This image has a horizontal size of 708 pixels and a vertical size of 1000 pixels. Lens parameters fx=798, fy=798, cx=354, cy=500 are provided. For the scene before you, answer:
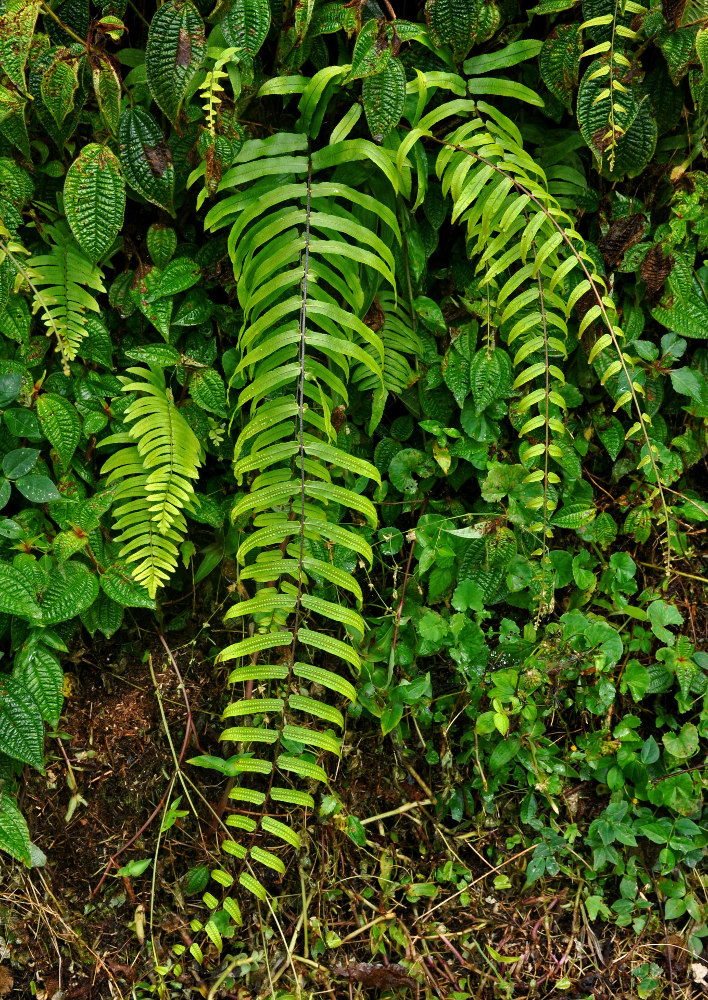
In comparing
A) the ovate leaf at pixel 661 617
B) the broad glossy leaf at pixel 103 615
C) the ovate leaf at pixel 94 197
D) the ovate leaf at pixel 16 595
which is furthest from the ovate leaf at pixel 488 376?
the ovate leaf at pixel 16 595

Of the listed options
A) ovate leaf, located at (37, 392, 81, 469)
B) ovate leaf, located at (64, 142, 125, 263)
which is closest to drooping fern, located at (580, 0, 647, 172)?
ovate leaf, located at (64, 142, 125, 263)

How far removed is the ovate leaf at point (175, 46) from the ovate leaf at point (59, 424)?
76 cm

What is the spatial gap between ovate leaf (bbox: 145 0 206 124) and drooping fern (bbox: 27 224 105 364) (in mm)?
449

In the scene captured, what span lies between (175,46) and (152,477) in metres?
0.94

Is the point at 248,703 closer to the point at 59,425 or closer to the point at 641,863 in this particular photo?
the point at 59,425

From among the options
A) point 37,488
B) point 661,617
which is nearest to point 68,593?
point 37,488

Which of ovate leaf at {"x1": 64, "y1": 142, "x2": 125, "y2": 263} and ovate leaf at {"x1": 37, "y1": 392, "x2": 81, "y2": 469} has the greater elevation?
ovate leaf at {"x1": 64, "y1": 142, "x2": 125, "y2": 263}

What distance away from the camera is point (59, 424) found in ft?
6.36

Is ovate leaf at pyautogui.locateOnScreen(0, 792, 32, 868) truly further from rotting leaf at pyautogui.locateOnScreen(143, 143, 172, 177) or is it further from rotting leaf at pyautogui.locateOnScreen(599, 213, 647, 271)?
rotting leaf at pyautogui.locateOnScreen(599, 213, 647, 271)

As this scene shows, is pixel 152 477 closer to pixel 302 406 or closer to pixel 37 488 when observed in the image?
pixel 37 488

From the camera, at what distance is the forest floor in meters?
1.90

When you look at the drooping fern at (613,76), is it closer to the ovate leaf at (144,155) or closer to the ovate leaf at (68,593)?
the ovate leaf at (144,155)

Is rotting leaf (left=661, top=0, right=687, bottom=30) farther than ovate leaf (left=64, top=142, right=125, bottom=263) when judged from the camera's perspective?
Yes

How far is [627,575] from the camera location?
7.20 feet
